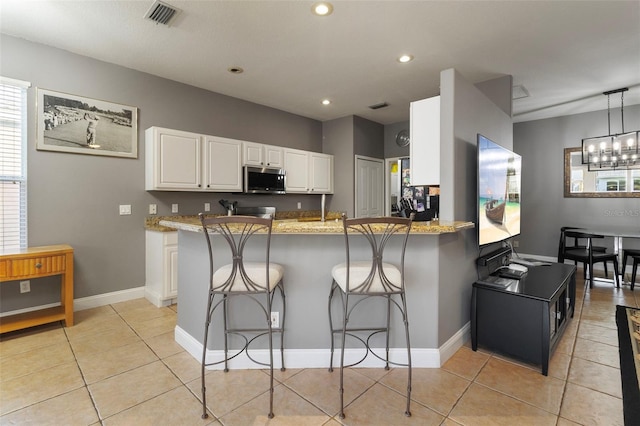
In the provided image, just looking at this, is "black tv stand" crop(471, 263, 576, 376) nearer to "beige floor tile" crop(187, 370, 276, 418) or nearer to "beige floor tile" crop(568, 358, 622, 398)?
"beige floor tile" crop(568, 358, 622, 398)

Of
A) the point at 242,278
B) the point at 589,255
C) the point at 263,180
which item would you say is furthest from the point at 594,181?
the point at 242,278

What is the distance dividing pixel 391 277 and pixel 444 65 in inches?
112

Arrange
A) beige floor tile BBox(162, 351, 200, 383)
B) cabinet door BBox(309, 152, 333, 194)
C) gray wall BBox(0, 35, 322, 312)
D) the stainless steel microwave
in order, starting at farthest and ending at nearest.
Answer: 1. cabinet door BBox(309, 152, 333, 194)
2. the stainless steel microwave
3. gray wall BBox(0, 35, 322, 312)
4. beige floor tile BBox(162, 351, 200, 383)

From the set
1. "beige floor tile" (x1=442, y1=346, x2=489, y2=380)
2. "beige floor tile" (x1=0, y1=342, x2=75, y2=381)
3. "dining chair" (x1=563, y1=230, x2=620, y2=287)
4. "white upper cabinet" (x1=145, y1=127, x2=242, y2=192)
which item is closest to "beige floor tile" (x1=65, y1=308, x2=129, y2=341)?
"beige floor tile" (x1=0, y1=342, x2=75, y2=381)

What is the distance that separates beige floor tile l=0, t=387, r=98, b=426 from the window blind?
6.49ft

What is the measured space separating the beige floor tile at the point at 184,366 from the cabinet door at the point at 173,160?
2.06m

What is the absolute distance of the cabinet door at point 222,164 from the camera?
13.3ft

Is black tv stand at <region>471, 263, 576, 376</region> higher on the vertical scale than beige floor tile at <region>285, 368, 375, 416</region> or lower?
higher

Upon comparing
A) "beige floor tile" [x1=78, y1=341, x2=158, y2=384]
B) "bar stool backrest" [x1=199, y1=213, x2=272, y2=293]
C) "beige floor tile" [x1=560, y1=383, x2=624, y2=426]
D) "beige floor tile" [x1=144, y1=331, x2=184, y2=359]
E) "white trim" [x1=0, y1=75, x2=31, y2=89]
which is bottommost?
"beige floor tile" [x1=560, y1=383, x2=624, y2=426]

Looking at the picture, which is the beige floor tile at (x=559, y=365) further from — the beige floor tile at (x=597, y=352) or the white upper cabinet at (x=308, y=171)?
the white upper cabinet at (x=308, y=171)

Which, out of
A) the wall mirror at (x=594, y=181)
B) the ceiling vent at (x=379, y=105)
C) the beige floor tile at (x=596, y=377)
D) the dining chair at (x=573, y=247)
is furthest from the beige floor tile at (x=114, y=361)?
the wall mirror at (x=594, y=181)

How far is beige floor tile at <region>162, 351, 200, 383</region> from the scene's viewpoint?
2072 millimetres

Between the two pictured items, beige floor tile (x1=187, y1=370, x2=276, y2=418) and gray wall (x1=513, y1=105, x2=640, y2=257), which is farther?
gray wall (x1=513, y1=105, x2=640, y2=257)

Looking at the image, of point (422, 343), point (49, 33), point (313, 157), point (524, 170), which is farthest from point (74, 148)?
point (524, 170)
